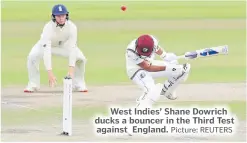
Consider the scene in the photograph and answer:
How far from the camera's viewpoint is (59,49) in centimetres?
1972

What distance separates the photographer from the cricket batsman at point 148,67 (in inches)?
637

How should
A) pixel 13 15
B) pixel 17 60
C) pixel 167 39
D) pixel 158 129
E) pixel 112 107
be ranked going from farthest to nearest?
pixel 13 15
pixel 167 39
pixel 17 60
pixel 112 107
pixel 158 129

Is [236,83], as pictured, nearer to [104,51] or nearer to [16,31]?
[104,51]

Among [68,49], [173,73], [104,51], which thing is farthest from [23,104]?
[104,51]

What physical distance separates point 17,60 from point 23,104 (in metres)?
5.60

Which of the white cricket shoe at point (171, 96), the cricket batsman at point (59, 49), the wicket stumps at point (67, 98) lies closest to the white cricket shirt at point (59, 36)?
the cricket batsman at point (59, 49)

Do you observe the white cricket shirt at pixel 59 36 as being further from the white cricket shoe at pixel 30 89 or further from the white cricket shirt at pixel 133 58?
the white cricket shirt at pixel 133 58

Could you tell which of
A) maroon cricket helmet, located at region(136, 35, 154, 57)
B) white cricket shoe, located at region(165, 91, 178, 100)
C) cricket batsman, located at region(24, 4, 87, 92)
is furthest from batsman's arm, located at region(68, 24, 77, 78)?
maroon cricket helmet, located at region(136, 35, 154, 57)

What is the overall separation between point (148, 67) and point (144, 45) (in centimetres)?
63

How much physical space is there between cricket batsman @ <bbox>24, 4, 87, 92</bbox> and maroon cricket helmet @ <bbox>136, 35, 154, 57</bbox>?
200cm

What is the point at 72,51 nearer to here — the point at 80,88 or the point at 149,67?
the point at 80,88

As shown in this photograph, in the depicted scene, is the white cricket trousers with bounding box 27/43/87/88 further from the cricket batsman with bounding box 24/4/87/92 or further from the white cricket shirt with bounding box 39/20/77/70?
the white cricket shirt with bounding box 39/20/77/70

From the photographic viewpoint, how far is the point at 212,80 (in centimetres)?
2144

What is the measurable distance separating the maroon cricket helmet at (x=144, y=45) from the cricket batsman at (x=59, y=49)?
200cm
